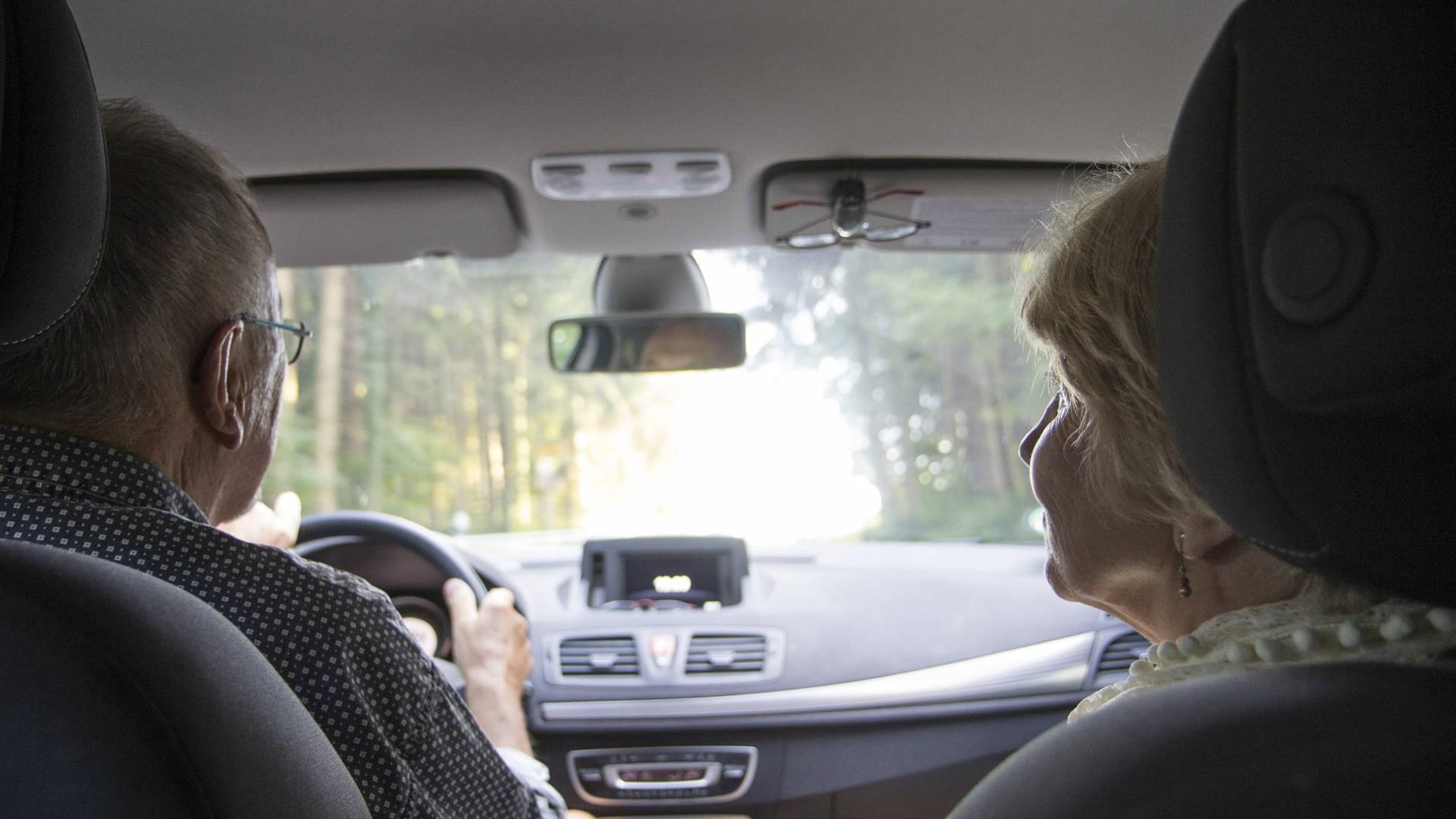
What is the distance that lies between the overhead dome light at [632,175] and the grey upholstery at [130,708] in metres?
1.72

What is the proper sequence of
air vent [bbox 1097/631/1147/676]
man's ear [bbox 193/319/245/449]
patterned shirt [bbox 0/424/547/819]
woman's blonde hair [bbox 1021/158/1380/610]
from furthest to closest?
1. air vent [bbox 1097/631/1147/676]
2. man's ear [bbox 193/319/245/449]
3. patterned shirt [bbox 0/424/547/819]
4. woman's blonde hair [bbox 1021/158/1380/610]

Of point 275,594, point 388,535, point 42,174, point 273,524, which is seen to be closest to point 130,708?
point 275,594

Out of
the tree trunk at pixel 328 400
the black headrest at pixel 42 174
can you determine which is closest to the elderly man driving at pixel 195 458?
the black headrest at pixel 42 174

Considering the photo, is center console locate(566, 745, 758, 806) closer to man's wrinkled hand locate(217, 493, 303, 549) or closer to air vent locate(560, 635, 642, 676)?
air vent locate(560, 635, 642, 676)

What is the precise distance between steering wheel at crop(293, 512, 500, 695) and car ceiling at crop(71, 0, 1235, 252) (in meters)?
1.00

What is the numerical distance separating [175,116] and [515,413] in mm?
3963

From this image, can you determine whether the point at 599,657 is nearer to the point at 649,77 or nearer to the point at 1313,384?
the point at 649,77

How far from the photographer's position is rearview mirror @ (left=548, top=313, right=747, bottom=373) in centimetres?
353

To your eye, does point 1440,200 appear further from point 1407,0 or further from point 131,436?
point 131,436

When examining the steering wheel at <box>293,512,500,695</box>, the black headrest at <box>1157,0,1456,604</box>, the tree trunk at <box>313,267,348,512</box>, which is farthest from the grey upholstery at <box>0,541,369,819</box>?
the tree trunk at <box>313,267,348,512</box>

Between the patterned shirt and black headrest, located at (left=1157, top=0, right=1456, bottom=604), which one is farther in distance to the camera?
the patterned shirt

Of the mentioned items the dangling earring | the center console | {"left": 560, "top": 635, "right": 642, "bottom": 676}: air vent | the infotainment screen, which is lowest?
the center console

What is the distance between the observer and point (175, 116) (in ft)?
8.75

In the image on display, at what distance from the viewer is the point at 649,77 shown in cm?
251
